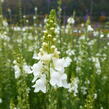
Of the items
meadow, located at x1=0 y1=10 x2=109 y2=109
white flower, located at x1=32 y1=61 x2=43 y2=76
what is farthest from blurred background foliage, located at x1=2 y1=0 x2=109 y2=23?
white flower, located at x1=32 y1=61 x2=43 y2=76

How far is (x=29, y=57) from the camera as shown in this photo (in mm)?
6250

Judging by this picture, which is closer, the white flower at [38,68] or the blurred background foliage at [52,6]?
the white flower at [38,68]

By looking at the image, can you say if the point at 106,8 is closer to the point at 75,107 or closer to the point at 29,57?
the point at 29,57

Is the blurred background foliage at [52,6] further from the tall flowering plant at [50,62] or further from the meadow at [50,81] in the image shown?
the tall flowering plant at [50,62]

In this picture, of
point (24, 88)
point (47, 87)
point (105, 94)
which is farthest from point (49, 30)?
point (105, 94)

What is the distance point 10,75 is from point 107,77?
1.46m

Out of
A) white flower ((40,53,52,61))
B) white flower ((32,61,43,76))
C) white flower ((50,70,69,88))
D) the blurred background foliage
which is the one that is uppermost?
the blurred background foliage

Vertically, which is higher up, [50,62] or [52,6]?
[52,6]

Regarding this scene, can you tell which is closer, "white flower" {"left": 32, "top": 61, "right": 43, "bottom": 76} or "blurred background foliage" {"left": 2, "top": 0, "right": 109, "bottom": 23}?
"white flower" {"left": 32, "top": 61, "right": 43, "bottom": 76}

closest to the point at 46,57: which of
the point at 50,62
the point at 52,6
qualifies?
the point at 50,62

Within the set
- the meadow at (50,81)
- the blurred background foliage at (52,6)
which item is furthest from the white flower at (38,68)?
the blurred background foliage at (52,6)

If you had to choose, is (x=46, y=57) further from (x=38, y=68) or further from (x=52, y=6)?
(x=52, y=6)

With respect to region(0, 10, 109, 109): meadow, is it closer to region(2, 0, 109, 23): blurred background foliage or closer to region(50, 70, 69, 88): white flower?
region(50, 70, 69, 88): white flower

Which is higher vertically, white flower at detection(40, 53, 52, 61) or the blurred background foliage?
the blurred background foliage
